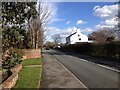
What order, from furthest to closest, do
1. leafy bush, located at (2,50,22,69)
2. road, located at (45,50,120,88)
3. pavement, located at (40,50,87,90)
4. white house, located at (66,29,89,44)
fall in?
white house, located at (66,29,89,44) < leafy bush, located at (2,50,22,69) < road, located at (45,50,120,88) < pavement, located at (40,50,87,90)

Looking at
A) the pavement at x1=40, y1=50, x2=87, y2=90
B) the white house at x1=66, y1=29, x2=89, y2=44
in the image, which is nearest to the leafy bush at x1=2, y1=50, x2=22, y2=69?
the pavement at x1=40, y1=50, x2=87, y2=90

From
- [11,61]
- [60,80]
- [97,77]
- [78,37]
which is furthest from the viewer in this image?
[78,37]

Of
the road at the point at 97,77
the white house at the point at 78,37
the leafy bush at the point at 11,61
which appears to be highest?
the white house at the point at 78,37

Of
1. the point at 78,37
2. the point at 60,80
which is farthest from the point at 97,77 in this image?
the point at 78,37

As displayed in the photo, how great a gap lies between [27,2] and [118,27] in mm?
27658

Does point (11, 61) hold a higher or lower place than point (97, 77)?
higher

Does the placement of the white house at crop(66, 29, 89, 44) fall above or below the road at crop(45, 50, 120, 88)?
above

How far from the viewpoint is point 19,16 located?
2173 cm

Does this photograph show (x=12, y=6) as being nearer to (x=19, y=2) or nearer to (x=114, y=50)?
(x=19, y=2)

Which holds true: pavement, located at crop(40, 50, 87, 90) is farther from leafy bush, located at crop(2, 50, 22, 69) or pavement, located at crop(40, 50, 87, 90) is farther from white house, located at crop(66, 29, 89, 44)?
white house, located at crop(66, 29, 89, 44)

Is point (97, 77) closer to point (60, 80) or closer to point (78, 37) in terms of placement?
point (60, 80)

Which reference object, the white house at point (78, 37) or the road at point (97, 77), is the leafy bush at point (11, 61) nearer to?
the road at point (97, 77)

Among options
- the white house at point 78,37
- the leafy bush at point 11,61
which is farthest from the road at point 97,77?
the white house at point 78,37

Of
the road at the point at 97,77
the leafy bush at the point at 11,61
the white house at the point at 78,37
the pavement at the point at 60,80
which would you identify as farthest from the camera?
the white house at the point at 78,37
